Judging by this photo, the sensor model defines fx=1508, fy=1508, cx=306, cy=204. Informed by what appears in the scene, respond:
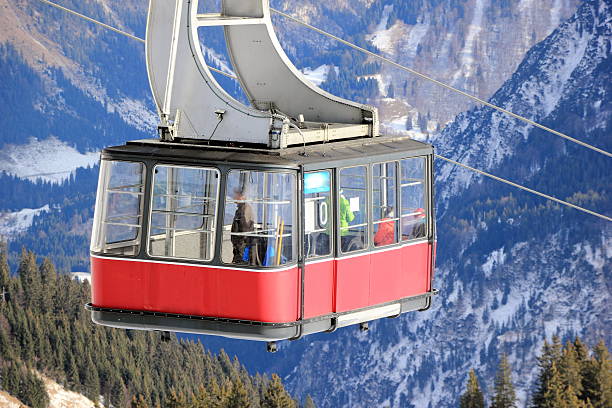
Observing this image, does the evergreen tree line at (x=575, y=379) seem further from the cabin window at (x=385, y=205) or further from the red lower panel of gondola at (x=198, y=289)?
the red lower panel of gondola at (x=198, y=289)

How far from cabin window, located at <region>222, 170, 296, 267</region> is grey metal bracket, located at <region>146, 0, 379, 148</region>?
3.35ft

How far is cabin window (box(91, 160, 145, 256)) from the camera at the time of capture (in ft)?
73.2

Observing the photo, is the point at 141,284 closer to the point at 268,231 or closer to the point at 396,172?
the point at 268,231

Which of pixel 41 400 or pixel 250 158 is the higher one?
pixel 250 158

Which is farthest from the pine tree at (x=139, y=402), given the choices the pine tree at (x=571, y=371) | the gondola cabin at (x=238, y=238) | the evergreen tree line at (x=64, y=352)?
the gondola cabin at (x=238, y=238)

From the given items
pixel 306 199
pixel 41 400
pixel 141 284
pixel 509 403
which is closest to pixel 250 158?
pixel 306 199

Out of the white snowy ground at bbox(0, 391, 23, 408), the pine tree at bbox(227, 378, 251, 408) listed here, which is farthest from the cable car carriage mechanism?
the white snowy ground at bbox(0, 391, 23, 408)

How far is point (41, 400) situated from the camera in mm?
169000

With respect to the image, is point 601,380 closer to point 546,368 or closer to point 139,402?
point 546,368

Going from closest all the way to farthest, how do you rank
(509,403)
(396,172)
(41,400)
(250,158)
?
(250,158) → (396,172) → (509,403) → (41,400)

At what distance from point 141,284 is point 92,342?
151591mm

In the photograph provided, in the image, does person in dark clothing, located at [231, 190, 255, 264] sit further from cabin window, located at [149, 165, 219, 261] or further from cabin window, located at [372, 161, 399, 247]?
cabin window, located at [372, 161, 399, 247]

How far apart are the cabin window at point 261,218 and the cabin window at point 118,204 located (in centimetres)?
145

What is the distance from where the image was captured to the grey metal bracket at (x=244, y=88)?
23.7 meters
